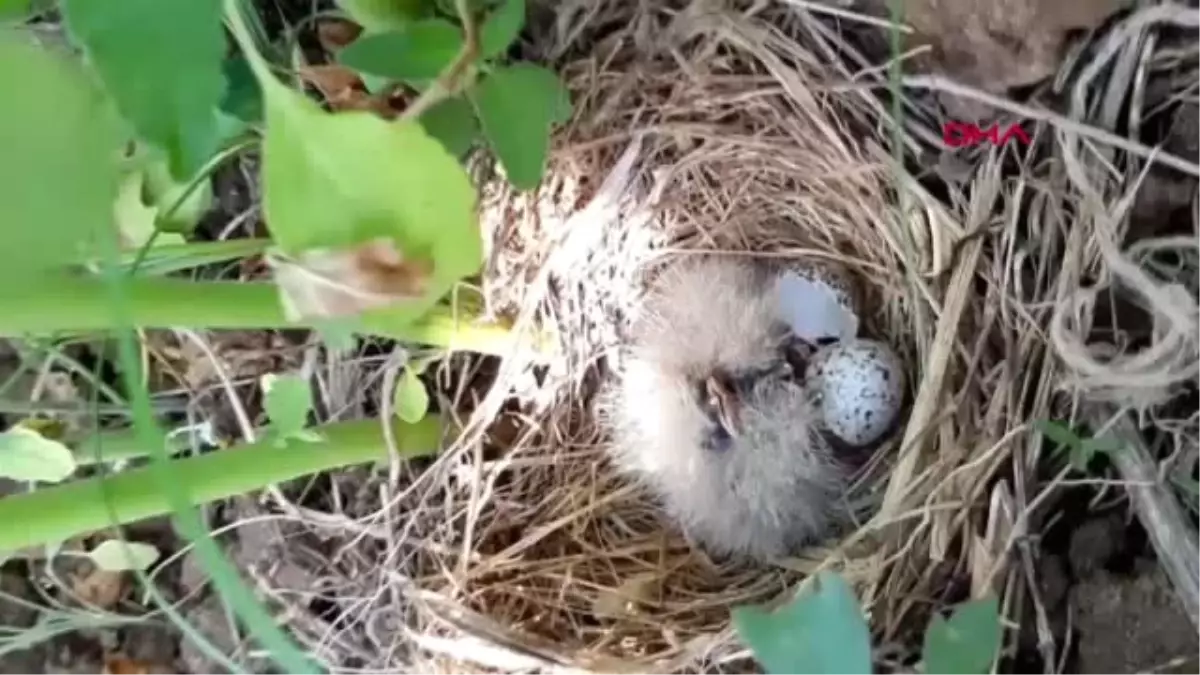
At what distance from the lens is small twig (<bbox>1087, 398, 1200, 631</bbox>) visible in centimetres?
82

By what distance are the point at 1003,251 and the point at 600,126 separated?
30 cm

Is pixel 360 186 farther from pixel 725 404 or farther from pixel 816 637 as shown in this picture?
pixel 725 404

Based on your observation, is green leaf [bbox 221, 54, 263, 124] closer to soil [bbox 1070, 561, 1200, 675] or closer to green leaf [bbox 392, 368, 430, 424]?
green leaf [bbox 392, 368, 430, 424]

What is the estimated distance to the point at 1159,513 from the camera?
A: 0.83 metres

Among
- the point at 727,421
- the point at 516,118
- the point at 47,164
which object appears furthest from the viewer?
the point at 727,421

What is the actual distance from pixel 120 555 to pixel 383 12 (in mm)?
465

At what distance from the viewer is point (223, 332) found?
112 cm

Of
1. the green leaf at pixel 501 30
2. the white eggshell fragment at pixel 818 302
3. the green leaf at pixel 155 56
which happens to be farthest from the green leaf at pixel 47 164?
the white eggshell fragment at pixel 818 302

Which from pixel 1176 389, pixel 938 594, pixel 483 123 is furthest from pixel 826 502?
pixel 483 123

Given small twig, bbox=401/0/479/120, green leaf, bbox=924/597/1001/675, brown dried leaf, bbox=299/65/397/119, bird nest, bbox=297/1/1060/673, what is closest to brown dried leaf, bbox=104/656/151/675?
bird nest, bbox=297/1/1060/673

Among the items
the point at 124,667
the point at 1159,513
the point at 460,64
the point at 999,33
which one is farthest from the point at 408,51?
the point at 124,667

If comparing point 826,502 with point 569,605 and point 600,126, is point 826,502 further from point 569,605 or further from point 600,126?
point 600,126

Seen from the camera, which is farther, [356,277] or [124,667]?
[124,667]

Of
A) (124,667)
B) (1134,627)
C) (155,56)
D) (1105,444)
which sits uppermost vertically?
(155,56)
